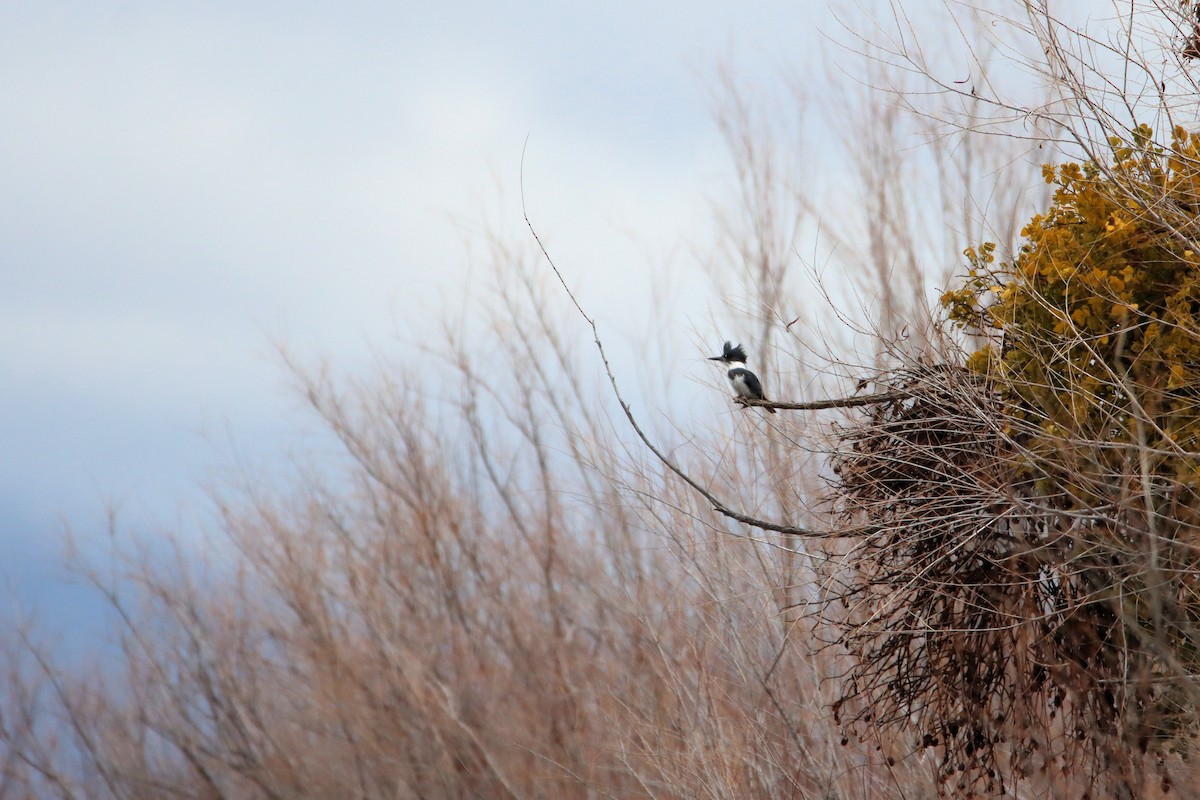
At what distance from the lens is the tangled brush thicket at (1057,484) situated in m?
3.69

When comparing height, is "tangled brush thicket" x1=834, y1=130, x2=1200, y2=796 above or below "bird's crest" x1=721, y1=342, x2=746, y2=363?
below

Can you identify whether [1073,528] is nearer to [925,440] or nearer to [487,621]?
[925,440]

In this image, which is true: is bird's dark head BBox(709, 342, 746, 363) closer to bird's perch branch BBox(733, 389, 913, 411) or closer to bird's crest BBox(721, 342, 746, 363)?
bird's crest BBox(721, 342, 746, 363)

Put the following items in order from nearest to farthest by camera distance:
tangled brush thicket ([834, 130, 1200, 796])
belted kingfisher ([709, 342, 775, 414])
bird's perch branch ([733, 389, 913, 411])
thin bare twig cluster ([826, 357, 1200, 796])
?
tangled brush thicket ([834, 130, 1200, 796]), thin bare twig cluster ([826, 357, 1200, 796]), bird's perch branch ([733, 389, 913, 411]), belted kingfisher ([709, 342, 775, 414])

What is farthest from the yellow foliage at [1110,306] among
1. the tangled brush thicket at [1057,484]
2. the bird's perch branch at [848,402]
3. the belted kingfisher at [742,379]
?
the belted kingfisher at [742,379]

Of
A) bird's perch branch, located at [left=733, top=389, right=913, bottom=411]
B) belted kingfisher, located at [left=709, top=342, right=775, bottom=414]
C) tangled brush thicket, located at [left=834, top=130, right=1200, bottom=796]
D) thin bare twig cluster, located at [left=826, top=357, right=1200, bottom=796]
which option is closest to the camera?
tangled brush thicket, located at [left=834, top=130, right=1200, bottom=796]

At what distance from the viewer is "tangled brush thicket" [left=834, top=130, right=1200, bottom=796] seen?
12.1 ft

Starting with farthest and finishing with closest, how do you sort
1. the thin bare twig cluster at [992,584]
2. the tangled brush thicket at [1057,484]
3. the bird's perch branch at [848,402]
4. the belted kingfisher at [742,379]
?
1. the belted kingfisher at [742,379]
2. the bird's perch branch at [848,402]
3. the thin bare twig cluster at [992,584]
4. the tangled brush thicket at [1057,484]

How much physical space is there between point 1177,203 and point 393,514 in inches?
422

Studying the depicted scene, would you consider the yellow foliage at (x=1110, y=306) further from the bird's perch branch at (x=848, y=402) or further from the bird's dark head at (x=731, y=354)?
the bird's dark head at (x=731, y=354)

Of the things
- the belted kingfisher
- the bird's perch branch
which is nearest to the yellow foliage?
the bird's perch branch

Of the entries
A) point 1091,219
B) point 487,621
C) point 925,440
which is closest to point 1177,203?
point 1091,219

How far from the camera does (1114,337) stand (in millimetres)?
3846

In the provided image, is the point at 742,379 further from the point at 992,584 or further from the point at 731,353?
the point at 992,584
